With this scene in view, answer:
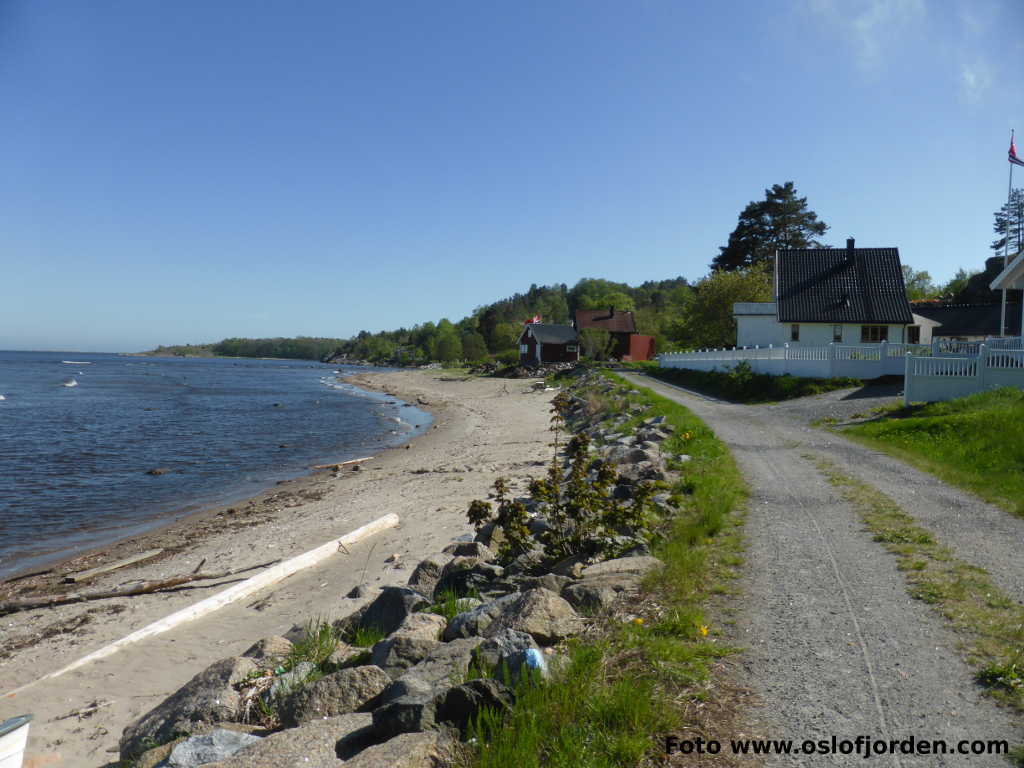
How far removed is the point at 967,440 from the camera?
1221cm

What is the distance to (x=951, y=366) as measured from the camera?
17.4m

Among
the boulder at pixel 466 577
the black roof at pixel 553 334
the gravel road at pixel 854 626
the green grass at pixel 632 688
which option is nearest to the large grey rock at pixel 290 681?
the boulder at pixel 466 577

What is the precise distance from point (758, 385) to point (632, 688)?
77.6 feet

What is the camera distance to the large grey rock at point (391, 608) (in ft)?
20.5

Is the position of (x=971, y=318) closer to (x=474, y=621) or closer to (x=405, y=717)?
(x=474, y=621)

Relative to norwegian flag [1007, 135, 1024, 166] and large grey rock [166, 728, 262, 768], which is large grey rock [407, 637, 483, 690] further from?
norwegian flag [1007, 135, 1024, 166]

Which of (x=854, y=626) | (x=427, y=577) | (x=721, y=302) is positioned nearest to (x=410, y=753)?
(x=854, y=626)

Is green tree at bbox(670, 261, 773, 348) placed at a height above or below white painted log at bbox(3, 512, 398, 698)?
above

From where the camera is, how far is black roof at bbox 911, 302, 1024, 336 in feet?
154

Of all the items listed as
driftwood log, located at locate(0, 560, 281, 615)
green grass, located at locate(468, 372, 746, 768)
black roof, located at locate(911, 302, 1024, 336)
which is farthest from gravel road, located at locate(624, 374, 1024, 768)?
black roof, located at locate(911, 302, 1024, 336)

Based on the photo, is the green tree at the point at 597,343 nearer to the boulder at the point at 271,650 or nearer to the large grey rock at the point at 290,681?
the boulder at the point at 271,650

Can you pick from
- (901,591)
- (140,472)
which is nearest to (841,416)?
(901,591)

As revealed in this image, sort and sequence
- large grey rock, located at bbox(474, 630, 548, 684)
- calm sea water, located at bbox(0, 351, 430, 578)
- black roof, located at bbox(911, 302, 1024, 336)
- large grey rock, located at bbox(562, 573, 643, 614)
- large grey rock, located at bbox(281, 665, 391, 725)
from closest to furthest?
1. large grey rock, located at bbox(474, 630, 548, 684)
2. large grey rock, located at bbox(281, 665, 391, 725)
3. large grey rock, located at bbox(562, 573, 643, 614)
4. calm sea water, located at bbox(0, 351, 430, 578)
5. black roof, located at bbox(911, 302, 1024, 336)

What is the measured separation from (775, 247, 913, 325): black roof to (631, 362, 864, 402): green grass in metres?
9.16
